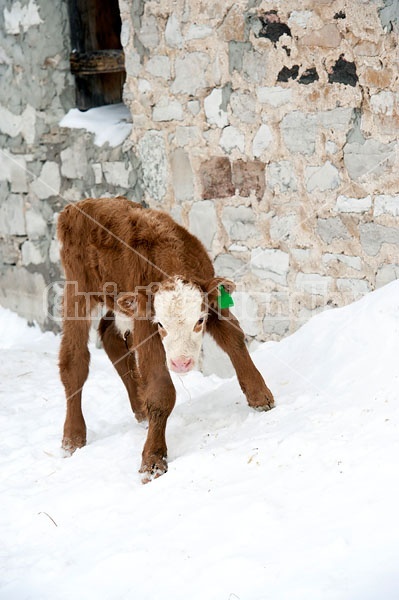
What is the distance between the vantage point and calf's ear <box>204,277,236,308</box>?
3562mm

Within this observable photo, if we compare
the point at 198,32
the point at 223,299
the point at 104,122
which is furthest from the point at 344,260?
the point at 104,122

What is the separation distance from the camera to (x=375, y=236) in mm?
4477

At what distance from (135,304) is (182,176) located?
2078 millimetres

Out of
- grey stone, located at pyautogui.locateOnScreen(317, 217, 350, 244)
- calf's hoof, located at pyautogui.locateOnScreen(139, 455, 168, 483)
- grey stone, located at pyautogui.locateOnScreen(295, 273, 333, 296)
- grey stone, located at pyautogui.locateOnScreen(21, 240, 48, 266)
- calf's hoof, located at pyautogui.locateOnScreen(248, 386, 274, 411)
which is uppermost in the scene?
grey stone, located at pyautogui.locateOnScreen(317, 217, 350, 244)

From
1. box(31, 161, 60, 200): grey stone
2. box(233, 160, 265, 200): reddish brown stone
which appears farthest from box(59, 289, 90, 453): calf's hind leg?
box(31, 161, 60, 200): grey stone

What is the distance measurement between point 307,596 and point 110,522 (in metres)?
1.08

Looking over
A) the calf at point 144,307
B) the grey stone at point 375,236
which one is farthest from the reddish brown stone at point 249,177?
the calf at point 144,307

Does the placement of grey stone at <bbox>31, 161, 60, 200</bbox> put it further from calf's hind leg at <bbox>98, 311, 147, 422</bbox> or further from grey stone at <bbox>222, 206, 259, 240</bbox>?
calf's hind leg at <bbox>98, 311, 147, 422</bbox>

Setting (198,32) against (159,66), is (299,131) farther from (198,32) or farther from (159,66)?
(159,66)

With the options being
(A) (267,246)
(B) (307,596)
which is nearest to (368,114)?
(A) (267,246)

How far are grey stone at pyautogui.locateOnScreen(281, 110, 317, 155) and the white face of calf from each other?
1.65m

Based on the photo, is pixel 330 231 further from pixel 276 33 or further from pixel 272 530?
pixel 272 530

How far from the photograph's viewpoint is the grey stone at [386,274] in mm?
4441

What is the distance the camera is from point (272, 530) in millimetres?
2648
